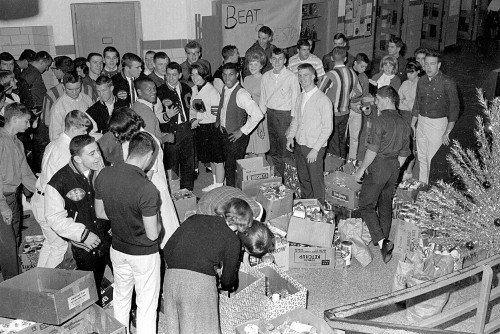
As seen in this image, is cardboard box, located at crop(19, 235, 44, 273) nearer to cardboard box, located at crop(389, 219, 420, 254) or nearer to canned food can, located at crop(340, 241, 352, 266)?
canned food can, located at crop(340, 241, 352, 266)

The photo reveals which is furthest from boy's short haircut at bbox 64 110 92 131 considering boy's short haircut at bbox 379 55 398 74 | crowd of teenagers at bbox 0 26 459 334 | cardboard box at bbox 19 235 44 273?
boy's short haircut at bbox 379 55 398 74

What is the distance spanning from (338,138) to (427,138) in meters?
1.17

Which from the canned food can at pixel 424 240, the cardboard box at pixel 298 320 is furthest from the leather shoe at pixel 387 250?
the cardboard box at pixel 298 320

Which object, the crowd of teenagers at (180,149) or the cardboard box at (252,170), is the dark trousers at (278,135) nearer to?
the crowd of teenagers at (180,149)

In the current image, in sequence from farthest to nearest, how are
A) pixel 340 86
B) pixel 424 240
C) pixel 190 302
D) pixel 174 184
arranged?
pixel 340 86, pixel 174 184, pixel 424 240, pixel 190 302

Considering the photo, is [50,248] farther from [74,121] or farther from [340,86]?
[340,86]

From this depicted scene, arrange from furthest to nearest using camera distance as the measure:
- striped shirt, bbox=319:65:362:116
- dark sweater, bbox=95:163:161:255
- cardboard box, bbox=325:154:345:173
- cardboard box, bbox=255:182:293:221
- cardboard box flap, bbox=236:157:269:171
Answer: striped shirt, bbox=319:65:362:116, cardboard box, bbox=325:154:345:173, cardboard box flap, bbox=236:157:269:171, cardboard box, bbox=255:182:293:221, dark sweater, bbox=95:163:161:255

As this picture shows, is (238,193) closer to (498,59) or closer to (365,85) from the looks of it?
(365,85)

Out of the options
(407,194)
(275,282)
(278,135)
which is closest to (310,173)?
(278,135)

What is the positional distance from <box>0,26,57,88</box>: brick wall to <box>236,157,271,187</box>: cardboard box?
14.2ft

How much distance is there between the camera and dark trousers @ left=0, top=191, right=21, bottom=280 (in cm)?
526

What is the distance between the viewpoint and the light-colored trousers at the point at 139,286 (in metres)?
4.36

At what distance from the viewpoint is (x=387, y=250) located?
6.06 m

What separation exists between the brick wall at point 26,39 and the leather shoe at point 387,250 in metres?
6.17
